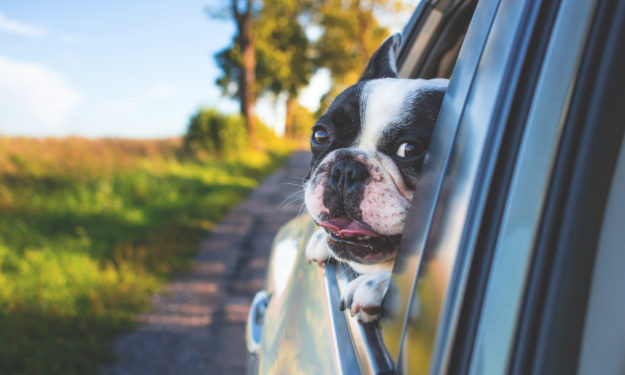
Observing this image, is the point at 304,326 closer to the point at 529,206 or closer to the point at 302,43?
the point at 529,206

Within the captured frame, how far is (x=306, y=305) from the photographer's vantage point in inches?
59.4

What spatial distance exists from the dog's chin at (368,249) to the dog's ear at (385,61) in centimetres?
84

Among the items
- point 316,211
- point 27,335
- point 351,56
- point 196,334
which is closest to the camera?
point 316,211

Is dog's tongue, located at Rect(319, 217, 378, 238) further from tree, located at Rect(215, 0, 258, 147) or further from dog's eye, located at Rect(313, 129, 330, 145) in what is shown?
tree, located at Rect(215, 0, 258, 147)

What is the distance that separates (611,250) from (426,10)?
1.63 m

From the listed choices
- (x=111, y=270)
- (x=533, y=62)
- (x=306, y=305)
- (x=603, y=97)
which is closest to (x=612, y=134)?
(x=603, y=97)

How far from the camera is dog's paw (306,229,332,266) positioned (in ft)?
5.43

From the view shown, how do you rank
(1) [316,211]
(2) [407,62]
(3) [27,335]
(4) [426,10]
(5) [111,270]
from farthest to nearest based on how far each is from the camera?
(5) [111,270] < (3) [27,335] < (2) [407,62] < (4) [426,10] < (1) [316,211]

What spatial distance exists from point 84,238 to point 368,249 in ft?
16.5

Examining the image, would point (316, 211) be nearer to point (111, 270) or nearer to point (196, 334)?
point (196, 334)

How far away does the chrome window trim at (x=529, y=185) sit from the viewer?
2.20 ft

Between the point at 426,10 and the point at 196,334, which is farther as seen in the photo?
the point at 196,334

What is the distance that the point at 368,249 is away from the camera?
4.57 ft

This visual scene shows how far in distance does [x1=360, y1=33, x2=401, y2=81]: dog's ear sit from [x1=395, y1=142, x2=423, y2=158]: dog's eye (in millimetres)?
574
